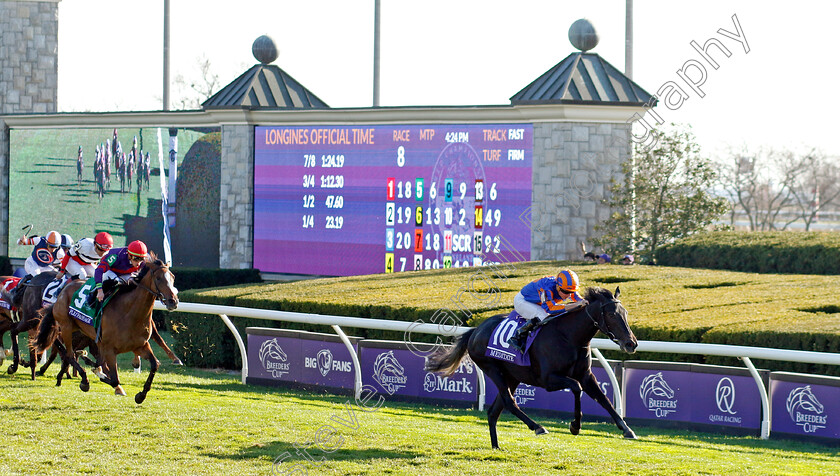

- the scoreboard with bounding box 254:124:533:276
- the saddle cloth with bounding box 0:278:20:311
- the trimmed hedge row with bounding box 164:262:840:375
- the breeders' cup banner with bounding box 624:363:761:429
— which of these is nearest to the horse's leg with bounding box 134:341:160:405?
the trimmed hedge row with bounding box 164:262:840:375

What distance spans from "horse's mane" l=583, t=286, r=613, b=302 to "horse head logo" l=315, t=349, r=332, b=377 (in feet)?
13.3

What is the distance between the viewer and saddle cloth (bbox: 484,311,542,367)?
22.7ft

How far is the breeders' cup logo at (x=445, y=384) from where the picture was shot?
9.34 m

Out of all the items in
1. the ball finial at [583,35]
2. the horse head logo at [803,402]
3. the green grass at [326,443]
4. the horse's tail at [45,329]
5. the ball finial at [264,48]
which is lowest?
the green grass at [326,443]

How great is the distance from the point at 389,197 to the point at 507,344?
26.6ft

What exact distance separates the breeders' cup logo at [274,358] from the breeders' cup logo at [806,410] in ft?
16.6

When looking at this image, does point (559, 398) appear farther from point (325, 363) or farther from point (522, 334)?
point (325, 363)

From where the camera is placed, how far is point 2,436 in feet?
23.9

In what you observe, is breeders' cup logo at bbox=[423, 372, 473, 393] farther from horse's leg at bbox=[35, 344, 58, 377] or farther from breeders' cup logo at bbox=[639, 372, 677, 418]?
horse's leg at bbox=[35, 344, 58, 377]

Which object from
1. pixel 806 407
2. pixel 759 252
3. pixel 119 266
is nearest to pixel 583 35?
pixel 759 252

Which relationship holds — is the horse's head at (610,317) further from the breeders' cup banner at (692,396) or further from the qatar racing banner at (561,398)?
the qatar racing banner at (561,398)

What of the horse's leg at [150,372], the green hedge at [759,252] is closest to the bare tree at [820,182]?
the green hedge at [759,252]

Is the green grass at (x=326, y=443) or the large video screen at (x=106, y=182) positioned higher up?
the large video screen at (x=106, y=182)

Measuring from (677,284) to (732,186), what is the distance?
32.3 meters
